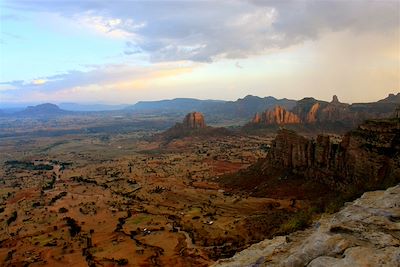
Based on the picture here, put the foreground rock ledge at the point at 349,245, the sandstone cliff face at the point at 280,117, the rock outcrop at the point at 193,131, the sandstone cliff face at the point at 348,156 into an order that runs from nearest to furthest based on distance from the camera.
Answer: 1. the foreground rock ledge at the point at 349,245
2. the sandstone cliff face at the point at 348,156
3. the rock outcrop at the point at 193,131
4. the sandstone cliff face at the point at 280,117

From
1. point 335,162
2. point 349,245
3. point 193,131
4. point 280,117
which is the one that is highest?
point 349,245

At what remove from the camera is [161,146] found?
183 meters

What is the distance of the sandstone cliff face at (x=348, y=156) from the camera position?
5194 centimetres

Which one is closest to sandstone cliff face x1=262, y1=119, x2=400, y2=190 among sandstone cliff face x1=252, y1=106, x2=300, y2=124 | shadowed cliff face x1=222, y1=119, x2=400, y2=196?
shadowed cliff face x1=222, y1=119, x2=400, y2=196

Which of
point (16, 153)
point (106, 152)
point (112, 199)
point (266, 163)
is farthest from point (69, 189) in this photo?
point (16, 153)

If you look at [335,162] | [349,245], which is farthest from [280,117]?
[349,245]

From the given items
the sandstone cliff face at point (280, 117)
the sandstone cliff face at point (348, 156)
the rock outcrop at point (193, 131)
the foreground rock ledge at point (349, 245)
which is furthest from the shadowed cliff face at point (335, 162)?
the sandstone cliff face at point (280, 117)

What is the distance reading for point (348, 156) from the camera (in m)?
61.1

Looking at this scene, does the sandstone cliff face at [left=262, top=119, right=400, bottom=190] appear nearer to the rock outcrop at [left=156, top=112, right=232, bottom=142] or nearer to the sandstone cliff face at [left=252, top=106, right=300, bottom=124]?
the rock outcrop at [left=156, top=112, right=232, bottom=142]

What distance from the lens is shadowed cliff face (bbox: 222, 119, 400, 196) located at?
2046 inches

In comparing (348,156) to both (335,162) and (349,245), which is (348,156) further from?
(349,245)

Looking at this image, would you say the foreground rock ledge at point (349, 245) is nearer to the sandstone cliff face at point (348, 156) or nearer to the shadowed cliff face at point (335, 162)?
the shadowed cliff face at point (335, 162)

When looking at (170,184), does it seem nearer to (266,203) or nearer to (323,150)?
(266,203)

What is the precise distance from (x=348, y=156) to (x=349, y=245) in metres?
46.1
